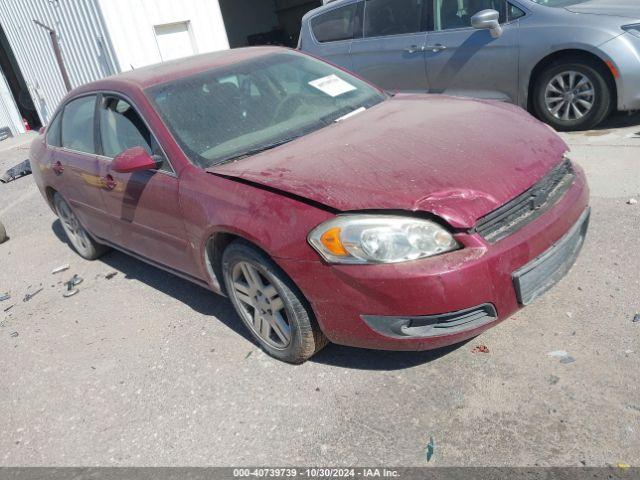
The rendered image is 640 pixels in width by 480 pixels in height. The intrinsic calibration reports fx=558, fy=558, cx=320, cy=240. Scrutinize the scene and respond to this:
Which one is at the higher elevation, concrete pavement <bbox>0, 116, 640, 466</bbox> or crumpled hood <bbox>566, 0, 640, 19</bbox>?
crumpled hood <bbox>566, 0, 640, 19</bbox>

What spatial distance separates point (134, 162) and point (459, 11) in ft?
14.8

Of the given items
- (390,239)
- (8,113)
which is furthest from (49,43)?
(390,239)

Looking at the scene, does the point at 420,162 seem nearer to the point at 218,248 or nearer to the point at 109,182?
the point at 218,248

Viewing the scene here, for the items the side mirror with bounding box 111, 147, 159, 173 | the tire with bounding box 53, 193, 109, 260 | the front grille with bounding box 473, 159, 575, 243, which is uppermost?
the side mirror with bounding box 111, 147, 159, 173

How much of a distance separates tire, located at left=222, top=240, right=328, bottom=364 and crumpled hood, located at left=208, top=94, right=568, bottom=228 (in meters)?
0.42

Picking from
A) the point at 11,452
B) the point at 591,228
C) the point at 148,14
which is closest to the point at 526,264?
the point at 591,228

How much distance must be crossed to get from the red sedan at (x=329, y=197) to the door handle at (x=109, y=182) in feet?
0.05

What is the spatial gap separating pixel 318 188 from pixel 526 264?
0.99m

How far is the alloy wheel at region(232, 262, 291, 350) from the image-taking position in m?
2.92

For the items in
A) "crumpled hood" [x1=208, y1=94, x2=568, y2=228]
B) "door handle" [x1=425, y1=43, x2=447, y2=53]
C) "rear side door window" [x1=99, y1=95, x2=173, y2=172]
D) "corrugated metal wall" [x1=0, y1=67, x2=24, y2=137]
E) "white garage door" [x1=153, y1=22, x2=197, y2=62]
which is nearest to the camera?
"crumpled hood" [x1=208, y1=94, x2=568, y2=228]

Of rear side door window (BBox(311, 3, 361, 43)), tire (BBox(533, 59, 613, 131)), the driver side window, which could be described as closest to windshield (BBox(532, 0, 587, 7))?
the driver side window

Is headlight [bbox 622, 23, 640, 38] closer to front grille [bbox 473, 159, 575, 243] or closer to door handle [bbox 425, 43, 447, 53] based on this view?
door handle [bbox 425, 43, 447, 53]

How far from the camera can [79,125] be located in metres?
4.38

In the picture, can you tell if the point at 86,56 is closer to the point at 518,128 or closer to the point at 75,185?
the point at 75,185
